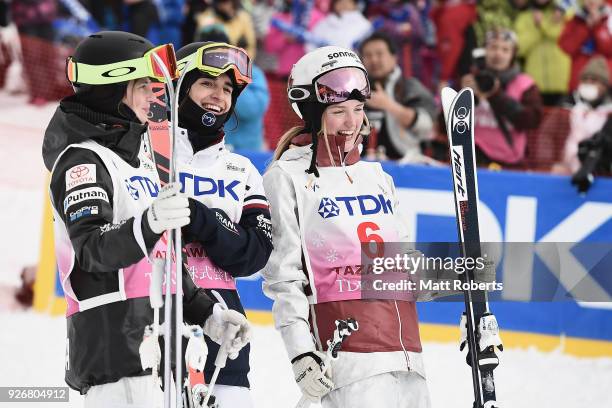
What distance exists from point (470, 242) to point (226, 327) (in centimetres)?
115

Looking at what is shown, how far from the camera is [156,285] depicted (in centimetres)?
414

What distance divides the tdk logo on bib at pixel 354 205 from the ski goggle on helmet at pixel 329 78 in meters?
0.42

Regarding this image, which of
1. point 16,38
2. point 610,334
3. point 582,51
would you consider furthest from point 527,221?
point 16,38

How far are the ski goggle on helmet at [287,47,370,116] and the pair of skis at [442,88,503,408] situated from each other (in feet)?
1.32

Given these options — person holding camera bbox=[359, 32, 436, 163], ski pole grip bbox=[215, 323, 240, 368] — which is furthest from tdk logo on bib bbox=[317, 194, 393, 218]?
person holding camera bbox=[359, 32, 436, 163]

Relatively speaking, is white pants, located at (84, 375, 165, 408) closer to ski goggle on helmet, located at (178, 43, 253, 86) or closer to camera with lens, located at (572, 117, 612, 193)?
ski goggle on helmet, located at (178, 43, 253, 86)

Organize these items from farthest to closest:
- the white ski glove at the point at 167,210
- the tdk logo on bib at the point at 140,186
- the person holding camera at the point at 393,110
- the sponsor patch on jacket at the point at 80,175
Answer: the person holding camera at the point at 393,110 → the tdk logo on bib at the point at 140,186 → the sponsor patch on jacket at the point at 80,175 → the white ski glove at the point at 167,210

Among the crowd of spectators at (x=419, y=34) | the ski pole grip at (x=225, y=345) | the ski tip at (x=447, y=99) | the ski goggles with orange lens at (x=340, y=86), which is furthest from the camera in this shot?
the crowd of spectators at (x=419, y=34)

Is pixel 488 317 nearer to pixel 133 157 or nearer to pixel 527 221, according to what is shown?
pixel 133 157

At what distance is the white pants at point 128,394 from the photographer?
13.8 feet

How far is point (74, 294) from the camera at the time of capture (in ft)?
14.2

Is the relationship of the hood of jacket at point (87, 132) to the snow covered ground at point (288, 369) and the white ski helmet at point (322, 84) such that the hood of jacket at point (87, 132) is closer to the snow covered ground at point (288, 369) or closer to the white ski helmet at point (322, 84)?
the white ski helmet at point (322, 84)

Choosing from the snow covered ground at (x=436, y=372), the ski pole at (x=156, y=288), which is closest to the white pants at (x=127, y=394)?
the ski pole at (x=156, y=288)

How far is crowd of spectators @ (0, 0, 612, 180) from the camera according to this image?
1091 centimetres
